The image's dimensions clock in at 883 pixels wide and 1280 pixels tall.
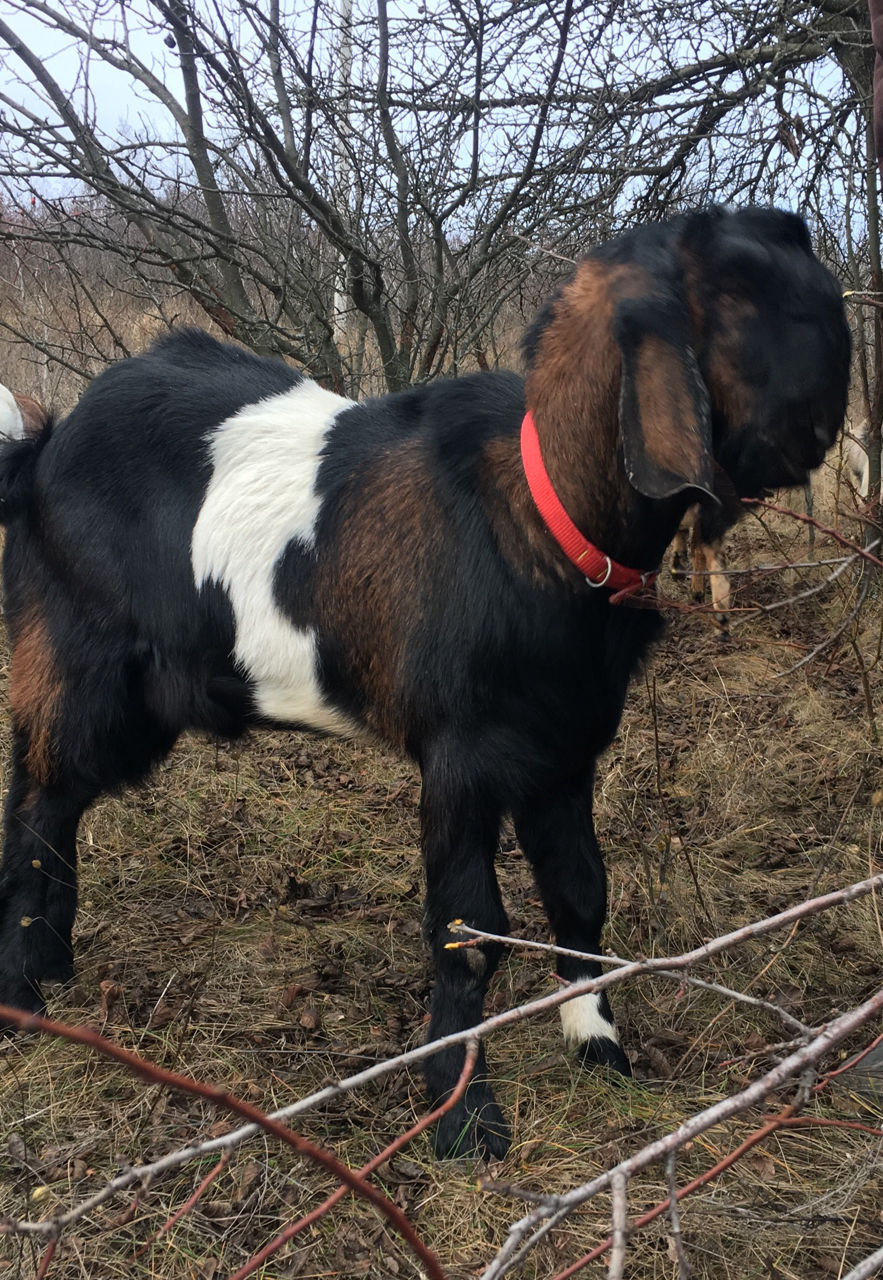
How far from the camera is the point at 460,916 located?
258 centimetres

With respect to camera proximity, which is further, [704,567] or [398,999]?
[704,567]

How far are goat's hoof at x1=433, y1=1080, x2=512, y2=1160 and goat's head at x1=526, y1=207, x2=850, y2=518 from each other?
1.55m

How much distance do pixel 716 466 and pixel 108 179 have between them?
3.57m

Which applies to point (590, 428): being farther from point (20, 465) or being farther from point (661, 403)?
point (20, 465)

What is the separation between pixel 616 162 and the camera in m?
5.60

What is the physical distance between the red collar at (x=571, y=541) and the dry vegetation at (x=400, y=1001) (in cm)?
45

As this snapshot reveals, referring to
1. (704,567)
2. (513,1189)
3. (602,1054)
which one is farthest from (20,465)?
(704,567)

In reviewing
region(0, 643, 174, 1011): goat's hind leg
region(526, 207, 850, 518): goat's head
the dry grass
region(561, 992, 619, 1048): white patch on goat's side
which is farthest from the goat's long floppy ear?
region(0, 643, 174, 1011): goat's hind leg

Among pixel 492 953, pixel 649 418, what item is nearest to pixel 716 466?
pixel 649 418

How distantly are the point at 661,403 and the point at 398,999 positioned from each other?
2.02 metres

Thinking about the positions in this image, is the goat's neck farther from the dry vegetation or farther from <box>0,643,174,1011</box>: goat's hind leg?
<box>0,643,174,1011</box>: goat's hind leg

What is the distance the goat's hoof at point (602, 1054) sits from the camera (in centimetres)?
285

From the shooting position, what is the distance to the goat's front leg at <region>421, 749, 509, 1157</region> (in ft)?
8.35

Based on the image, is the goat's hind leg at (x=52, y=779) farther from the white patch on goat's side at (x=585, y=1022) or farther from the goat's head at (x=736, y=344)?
the goat's head at (x=736, y=344)
